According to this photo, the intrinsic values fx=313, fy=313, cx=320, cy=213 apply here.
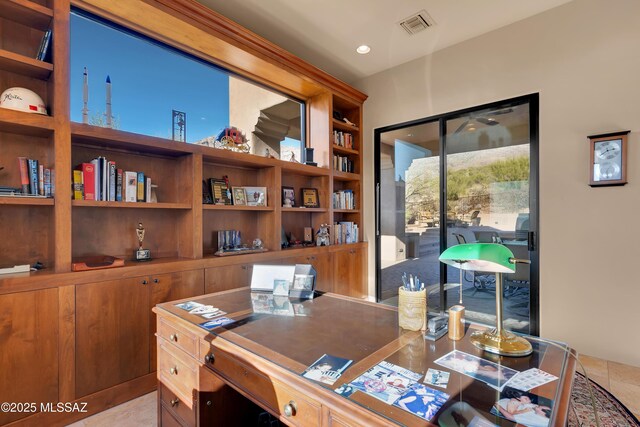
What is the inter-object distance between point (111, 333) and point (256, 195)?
5.74ft

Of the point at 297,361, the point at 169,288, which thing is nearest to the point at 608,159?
the point at 297,361

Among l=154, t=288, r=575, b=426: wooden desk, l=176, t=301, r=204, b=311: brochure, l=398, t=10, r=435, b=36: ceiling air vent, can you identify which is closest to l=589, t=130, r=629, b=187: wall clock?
l=398, t=10, r=435, b=36: ceiling air vent

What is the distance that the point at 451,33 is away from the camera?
3295 mm

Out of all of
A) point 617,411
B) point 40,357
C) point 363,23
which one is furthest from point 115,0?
point 617,411

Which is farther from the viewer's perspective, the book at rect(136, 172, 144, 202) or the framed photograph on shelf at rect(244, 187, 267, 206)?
the framed photograph on shelf at rect(244, 187, 267, 206)

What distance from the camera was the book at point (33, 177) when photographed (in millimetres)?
1993

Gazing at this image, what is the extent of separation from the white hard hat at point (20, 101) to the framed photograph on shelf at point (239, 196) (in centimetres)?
157

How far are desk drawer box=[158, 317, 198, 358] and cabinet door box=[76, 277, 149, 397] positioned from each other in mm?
782

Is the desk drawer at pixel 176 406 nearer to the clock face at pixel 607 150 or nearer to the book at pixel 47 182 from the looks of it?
the book at pixel 47 182

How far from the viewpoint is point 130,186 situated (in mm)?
2416

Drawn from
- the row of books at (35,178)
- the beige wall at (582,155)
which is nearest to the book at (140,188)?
the row of books at (35,178)

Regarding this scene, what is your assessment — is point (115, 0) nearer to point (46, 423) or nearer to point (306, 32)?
point (306, 32)

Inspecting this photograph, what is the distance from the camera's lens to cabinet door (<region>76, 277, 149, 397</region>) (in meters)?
2.00

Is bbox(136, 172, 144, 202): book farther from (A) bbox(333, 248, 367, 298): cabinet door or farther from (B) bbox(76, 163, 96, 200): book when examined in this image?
(A) bbox(333, 248, 367, 298): cabinet door
